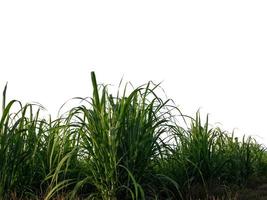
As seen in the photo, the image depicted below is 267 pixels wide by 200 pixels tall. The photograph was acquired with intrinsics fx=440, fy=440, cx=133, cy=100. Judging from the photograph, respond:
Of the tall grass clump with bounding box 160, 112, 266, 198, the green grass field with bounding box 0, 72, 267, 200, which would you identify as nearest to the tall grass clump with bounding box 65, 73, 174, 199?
the green grass field with bounding box 0, 72, 267, 200

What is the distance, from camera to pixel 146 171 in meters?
4.16

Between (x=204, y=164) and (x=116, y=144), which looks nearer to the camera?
(x=116, y=144)

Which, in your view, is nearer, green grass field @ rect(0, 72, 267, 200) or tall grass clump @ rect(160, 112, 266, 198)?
green grass field @ rect(0, 72, 267, 200)

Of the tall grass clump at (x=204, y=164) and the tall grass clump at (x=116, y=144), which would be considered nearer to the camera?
the tall grass clump at (x=116, y=144)

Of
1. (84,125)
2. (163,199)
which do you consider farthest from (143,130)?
(163,199)

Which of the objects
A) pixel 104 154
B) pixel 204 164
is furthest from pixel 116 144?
pixel 204 164

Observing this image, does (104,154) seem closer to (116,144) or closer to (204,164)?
(116,144)

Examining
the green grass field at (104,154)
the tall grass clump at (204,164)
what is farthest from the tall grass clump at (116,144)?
the tall grass clump at (204,164)

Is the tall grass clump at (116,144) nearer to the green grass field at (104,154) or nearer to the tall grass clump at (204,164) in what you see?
the green grass field at (104,154)

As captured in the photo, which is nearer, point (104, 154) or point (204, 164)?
point (104, 154)

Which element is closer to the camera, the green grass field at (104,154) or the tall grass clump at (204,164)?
the green grass field at (104,154)

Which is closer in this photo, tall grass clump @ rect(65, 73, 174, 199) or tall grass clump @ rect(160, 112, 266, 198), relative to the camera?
tall grass clump @ rect(65, 73, 174, 199)

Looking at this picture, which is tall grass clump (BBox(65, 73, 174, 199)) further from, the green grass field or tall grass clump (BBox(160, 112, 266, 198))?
tall grass clump (BBox(160, 112, 266, 198))

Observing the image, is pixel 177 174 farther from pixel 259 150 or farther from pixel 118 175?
pixel 259 150
